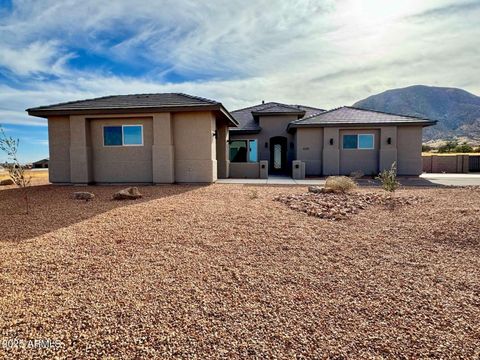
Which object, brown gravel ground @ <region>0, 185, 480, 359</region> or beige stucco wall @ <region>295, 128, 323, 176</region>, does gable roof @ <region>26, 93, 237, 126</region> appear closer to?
beige stucco wall @ <region>295, 128, 323, 176</region>

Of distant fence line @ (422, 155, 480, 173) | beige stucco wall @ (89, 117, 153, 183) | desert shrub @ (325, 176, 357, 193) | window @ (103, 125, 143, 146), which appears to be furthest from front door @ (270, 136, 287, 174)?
desert shrub @ (325, 176, 357, 193)

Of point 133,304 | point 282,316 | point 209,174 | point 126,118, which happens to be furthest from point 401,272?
point 126,118

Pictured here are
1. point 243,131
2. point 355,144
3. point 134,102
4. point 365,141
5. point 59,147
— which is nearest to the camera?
point 134,102

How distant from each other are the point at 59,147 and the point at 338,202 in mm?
12713

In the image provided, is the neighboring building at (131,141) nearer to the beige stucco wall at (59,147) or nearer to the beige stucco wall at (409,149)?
the beige stucco wall at (59,147)

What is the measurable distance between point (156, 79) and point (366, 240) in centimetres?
1563

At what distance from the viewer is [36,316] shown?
270cm

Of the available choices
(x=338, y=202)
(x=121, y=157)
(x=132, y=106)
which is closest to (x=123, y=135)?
(x=121, y=157)

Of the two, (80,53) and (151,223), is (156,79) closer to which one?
(80,53)

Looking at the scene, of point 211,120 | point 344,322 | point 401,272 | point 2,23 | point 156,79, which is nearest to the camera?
point 344,322

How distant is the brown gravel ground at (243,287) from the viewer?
2.33m

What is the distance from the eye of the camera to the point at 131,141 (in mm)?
12812

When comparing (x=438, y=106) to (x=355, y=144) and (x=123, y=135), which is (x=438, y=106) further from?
(x=123, y=135)

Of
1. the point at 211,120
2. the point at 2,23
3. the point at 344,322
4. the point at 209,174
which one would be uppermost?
the point at 2,23
